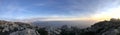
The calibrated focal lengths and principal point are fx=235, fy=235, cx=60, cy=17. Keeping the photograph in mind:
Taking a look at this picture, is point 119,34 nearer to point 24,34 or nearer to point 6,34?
point 24,34

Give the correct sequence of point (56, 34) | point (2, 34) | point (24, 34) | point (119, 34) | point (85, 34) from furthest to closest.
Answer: point (56, 34) → point (2, 34) → point (85, 34) → point (24, 34) → point (119, 34)

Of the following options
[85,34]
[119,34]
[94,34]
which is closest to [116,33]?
[119,34]

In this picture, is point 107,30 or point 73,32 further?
point 73,32

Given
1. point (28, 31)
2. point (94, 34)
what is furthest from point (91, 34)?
point (28, 31)

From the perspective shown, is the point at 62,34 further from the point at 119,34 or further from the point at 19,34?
the point at 119,34

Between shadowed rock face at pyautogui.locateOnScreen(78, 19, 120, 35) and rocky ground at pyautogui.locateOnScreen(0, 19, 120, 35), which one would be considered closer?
shadowed rock face at pyautogui.locateOnScreen(78, 19, 120, 35)

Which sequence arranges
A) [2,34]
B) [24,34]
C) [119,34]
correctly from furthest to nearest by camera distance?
[2,34] < [24,34] < [119,34]

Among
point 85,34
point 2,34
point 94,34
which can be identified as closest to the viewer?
point 94,34

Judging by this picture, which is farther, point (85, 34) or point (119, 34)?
point (85, 34)

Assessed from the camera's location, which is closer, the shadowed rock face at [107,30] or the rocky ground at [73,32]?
the shadowed rock face at [107,30]
